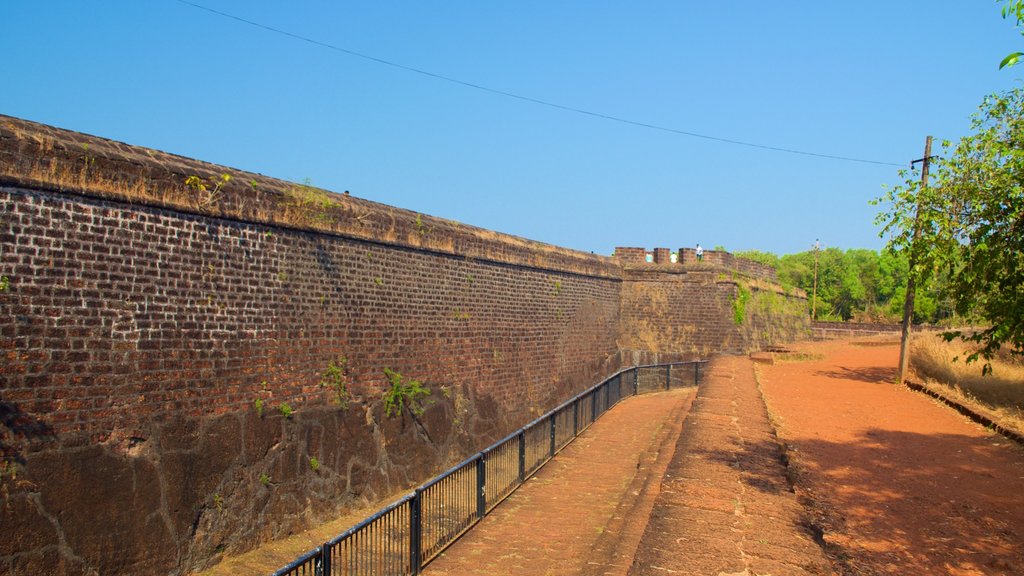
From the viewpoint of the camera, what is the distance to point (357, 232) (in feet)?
38.8

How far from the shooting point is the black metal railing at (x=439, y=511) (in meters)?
6.66

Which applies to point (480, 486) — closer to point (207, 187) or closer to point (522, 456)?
point (522, 456)

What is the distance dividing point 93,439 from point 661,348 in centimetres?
1869

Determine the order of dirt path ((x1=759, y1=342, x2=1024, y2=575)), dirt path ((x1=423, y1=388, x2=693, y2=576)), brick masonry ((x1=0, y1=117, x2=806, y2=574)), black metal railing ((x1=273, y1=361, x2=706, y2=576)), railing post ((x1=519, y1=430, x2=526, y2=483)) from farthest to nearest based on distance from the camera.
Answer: railing post ((x1=519, y1=430, x2=526, y2=483)) < dirt path ((x1=423, y1=388, x2=693, y2=576)) < brick masonry ((x1=0, y1=117, x2=806, y2=574)) < black metal railing ((x1=273, y1=361, x2=706, y2=576)) < dirt path ((x1=759, y1=342, x2=1024, y2=575))

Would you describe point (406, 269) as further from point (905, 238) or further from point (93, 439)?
point (905, 238)

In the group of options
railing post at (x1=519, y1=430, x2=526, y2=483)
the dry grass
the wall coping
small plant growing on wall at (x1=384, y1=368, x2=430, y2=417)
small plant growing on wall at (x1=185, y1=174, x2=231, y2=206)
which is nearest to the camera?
the wall coping

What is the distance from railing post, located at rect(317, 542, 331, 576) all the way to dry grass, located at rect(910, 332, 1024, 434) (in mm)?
9032

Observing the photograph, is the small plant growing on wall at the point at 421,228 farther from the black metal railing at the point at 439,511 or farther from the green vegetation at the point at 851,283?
the green vegetation at the point at 851,283

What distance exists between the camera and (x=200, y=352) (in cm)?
898

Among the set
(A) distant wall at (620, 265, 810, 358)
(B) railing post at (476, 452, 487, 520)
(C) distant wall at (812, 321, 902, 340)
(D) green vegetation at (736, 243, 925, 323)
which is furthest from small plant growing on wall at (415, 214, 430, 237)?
(D) green vegetation at (736, 243, 925, 323)

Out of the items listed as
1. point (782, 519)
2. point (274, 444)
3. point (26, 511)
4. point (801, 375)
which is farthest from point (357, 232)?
point (801, 375)

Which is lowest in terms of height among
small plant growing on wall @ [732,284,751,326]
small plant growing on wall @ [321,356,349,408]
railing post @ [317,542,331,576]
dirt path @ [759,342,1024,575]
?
railing post @ [317,542,331,576]

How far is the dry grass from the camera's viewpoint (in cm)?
1218

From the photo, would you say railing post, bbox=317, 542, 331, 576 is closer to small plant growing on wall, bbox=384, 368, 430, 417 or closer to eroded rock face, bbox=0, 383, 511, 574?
eroded rock face, bbox=0, 383, 511, 574
